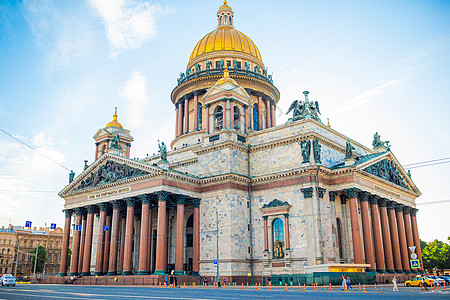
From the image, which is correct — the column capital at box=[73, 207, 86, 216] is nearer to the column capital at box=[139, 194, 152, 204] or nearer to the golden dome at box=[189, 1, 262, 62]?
the column capital at box=[139, 194, 152, 204]

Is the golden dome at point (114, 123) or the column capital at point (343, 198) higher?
the golden dome at point (114, 123)

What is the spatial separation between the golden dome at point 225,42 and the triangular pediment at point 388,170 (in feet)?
87.1

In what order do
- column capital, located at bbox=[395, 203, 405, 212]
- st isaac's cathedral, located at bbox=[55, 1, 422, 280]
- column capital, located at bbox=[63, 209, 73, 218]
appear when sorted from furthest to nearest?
1. column capital, located at bbox=[63, 209, 73, 218]
2. column capital, located at bbox=[395, 203, 405, 212]
3. st isaac's cathedral, located at bbox=[55, 1, 422, 280]

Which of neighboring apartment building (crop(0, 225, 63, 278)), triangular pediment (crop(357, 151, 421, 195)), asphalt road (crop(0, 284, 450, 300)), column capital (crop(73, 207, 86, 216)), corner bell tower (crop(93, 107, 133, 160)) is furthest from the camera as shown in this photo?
neighboring apartment building (crop(0, 225, 63, 278))

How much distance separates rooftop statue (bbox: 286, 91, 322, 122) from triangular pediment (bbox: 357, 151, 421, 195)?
7.07 meters

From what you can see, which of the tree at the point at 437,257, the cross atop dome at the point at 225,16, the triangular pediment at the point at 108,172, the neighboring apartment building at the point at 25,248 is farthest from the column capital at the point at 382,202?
the neighboring apartment building at the point at 25,248

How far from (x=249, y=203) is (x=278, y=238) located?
4875 millimetres

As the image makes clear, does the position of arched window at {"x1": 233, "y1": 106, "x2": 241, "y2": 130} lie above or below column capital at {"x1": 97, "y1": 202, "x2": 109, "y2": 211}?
above

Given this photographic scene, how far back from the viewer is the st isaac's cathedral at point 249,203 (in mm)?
40688

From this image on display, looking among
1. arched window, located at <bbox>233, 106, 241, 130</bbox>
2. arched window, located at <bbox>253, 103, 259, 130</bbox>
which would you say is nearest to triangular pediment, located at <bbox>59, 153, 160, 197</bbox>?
arched window, located at <bbox>233, 106, 241, 130</bbox>

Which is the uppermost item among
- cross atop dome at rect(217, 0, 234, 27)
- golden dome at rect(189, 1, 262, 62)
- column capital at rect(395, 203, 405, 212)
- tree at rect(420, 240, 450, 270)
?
cross atop dome at rect(217, 0, 234, 27)

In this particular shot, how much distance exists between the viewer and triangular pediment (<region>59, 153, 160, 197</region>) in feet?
145

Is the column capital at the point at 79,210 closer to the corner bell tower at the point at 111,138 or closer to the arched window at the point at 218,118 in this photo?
the corner bell tower at the point at 111,138

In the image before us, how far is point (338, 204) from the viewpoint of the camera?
43.9 meters
